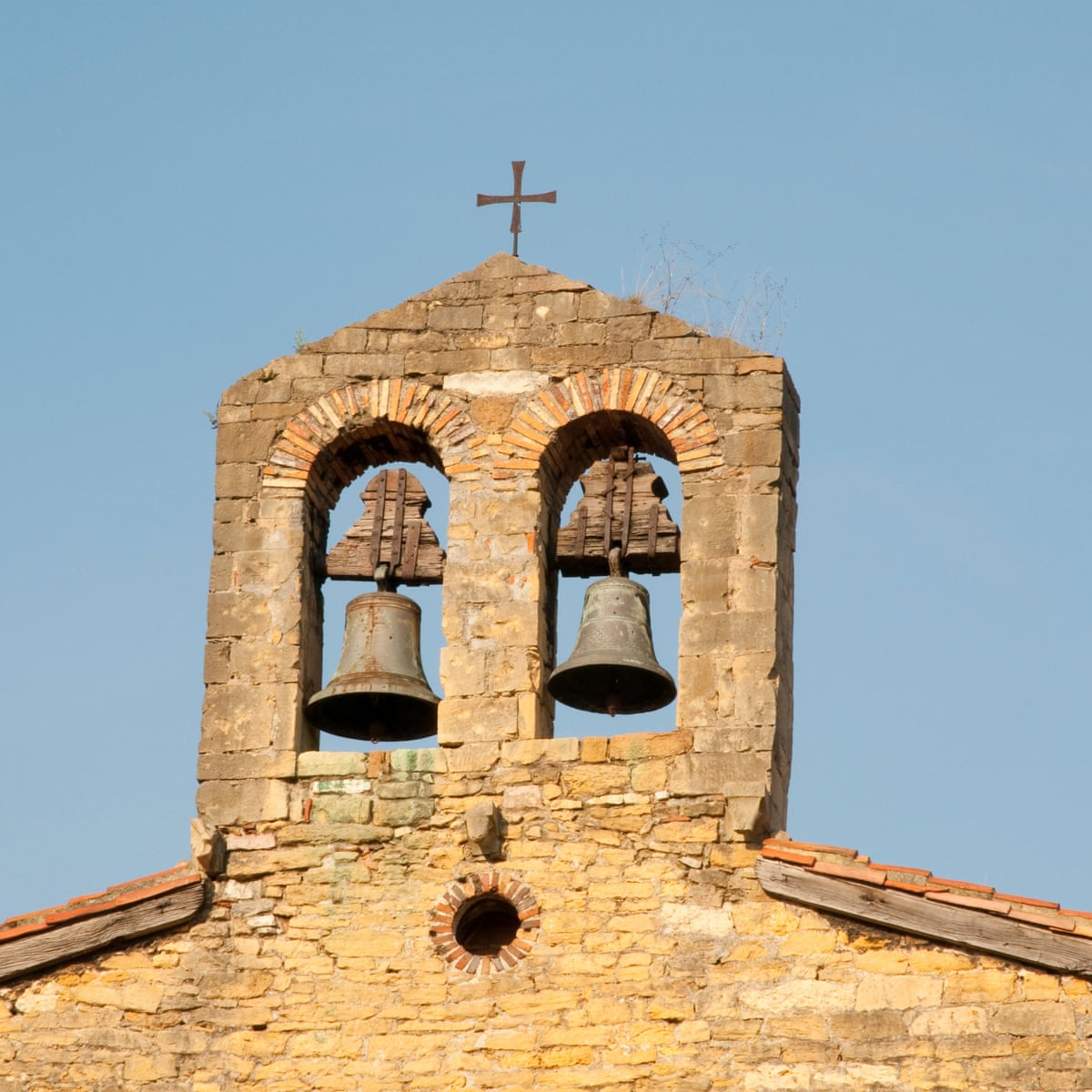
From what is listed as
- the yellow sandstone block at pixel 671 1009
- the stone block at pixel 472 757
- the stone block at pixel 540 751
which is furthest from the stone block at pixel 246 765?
the yellow sandstone block at pixel 671 1009

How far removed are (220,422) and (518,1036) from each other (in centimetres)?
364

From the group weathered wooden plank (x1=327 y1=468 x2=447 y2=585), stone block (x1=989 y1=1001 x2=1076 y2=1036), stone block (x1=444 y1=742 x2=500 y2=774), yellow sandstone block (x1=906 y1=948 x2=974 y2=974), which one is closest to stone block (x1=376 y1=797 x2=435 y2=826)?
stone block (x1=444 y1=742 x2=500 y2=774)

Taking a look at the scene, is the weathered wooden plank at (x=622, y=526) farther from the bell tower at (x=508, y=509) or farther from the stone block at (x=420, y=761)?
the stone block at (x=420, y=761)

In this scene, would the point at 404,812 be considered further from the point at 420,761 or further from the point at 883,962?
the point at 883,962

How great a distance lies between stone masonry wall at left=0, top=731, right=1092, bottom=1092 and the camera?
13.7 metres

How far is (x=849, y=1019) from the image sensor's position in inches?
543

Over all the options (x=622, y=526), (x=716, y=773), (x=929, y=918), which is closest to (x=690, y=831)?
(x=716, y=773)

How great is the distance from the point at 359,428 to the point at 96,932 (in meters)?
2.89

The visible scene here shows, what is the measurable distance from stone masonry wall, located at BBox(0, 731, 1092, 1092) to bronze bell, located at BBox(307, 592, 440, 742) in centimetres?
38

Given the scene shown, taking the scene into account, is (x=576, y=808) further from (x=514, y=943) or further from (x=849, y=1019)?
(x=849, y=1019)

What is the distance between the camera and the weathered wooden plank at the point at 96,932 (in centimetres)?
1439

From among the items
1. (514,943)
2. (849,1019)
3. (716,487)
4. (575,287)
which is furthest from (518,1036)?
(575,287)

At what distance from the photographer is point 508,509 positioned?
50.1 feet

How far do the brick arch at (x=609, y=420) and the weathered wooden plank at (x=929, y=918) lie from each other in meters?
2.19
